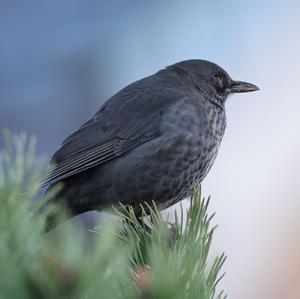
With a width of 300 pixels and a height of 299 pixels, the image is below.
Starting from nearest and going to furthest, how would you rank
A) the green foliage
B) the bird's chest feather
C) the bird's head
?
the green foliage < the bird's chest feather < the bird's head

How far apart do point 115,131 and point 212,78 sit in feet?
1.93

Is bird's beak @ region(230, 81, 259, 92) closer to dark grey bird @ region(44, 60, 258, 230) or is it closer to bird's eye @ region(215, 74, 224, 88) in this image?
bird's eye @ region(215, 74, 224, 88)

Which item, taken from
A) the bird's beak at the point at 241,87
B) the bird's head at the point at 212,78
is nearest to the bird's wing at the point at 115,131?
the bird's head at the point at 212,78

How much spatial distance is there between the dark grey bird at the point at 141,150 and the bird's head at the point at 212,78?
143mm

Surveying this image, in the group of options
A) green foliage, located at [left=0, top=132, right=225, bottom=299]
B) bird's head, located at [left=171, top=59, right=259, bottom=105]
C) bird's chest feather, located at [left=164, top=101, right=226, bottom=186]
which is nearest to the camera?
green foliage, located at [left=0, top=132, right=225, bottom=299]

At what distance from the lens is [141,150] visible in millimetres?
2992

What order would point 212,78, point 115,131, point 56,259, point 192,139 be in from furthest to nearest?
point 212,78
point 115,131
point 192,139
point 56,259

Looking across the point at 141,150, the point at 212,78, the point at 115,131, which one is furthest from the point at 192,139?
the point at 212,78

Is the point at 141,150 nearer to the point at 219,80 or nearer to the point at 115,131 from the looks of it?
the point at 115,131

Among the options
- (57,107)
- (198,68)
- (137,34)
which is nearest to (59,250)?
(198,68)

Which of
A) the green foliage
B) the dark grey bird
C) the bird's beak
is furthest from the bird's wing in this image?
the green foliage

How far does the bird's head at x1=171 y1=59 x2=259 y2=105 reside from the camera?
3475 millimetres

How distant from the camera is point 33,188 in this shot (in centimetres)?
102

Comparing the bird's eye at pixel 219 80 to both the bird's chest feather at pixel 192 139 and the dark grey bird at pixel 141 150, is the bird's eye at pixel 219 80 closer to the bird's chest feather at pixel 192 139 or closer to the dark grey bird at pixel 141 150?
the dark grey bird at pixel 141 150
